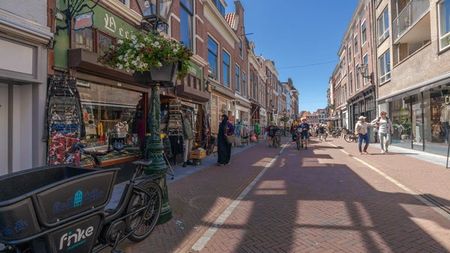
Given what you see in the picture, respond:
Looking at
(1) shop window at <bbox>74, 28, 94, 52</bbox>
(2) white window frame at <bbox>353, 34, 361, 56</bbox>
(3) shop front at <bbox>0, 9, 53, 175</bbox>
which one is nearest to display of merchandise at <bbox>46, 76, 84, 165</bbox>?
(3) shop front at <bbox>0, 9, 53, 175</bbox>

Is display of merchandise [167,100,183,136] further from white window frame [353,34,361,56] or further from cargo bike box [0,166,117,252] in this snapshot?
white window frame [353,34,361,56]

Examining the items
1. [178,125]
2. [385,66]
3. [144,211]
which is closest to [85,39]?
[178,125]

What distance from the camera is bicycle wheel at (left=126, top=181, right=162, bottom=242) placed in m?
4.14

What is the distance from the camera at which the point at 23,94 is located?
6145 millimetres

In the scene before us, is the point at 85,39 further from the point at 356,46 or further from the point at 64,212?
the point at 356,46

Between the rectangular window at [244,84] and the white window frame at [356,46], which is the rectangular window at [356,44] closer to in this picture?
the white window frame at [356,46]

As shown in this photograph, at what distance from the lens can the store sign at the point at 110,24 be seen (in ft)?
25.7

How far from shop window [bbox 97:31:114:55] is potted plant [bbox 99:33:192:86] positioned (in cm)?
295

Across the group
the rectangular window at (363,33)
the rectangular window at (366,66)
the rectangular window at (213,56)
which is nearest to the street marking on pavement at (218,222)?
the rectangular window at (213,56)

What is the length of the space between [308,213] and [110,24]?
6.47 metres

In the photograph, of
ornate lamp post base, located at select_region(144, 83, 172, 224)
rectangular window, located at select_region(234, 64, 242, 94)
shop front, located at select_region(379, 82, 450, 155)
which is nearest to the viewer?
ornate lamp post base, located at select_region(144, 83, 172, 224)

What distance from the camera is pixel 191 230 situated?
15.4 feet

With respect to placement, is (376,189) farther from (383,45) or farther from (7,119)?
(383,45)

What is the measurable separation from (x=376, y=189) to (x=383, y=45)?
1661 cm
